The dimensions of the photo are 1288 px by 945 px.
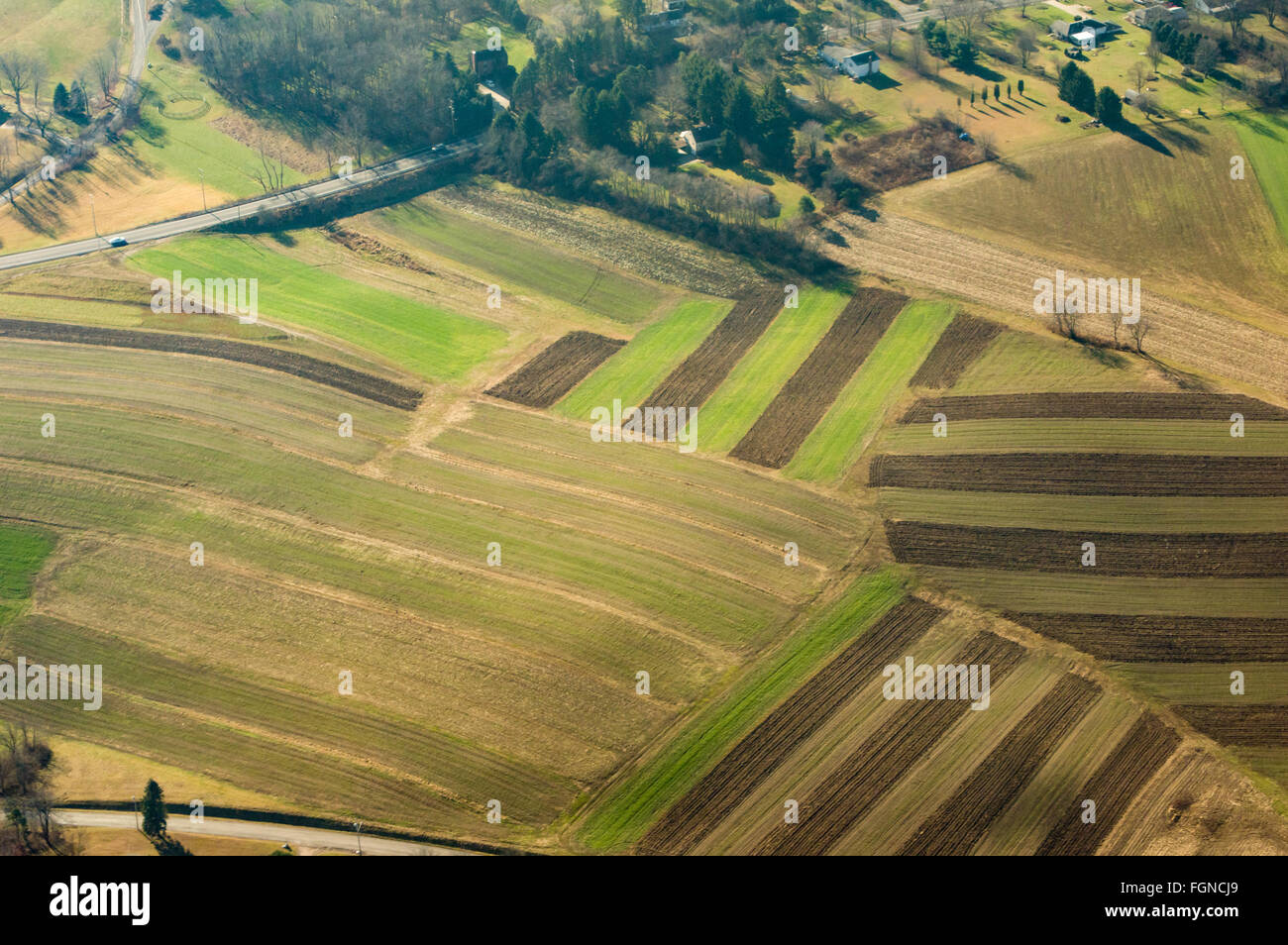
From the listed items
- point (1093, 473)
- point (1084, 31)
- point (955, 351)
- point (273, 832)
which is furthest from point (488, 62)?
point (273, 832)

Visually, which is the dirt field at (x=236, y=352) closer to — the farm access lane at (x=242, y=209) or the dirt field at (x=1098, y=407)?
the farm access lane at (x=242, y=209)

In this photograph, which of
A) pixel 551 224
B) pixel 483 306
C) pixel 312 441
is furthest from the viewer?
pixel 551 224

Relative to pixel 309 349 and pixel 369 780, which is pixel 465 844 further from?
pixel 309 349

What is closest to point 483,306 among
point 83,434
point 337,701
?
point 83,434

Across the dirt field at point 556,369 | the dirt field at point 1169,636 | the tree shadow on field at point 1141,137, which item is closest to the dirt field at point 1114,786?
the dirt field at point 1169,636

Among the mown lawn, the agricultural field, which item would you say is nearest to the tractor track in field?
the agricultural field

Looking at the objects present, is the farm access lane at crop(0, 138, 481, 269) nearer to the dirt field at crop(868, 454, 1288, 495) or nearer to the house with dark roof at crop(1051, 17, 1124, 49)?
the dirt field at crop(868, 454, 1288, 495)

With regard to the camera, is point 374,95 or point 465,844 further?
point 374,95
